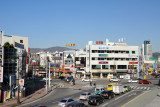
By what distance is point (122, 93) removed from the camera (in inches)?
1980

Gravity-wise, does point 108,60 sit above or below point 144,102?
above

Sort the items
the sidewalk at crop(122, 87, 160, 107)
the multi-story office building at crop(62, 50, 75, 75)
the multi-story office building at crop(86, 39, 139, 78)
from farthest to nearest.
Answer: the multi-story office building at crop(62, 50, 75, 75) < the multi-story office building at crop(86, 39, 139, 78) < the sidewalk at crop(122, 87, 160, 107)

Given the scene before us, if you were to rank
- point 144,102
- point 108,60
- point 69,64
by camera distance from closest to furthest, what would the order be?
point 144,102 → point 108,60 → point 69,64

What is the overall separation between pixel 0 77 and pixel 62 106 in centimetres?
1389

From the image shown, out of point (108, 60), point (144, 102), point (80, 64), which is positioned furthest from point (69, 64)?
point (144, 102)

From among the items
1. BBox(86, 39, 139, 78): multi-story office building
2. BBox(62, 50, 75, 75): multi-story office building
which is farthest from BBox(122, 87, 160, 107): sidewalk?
BBox(62, 50, 75, 75): multi-story office building

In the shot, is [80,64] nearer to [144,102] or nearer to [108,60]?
[108,60]

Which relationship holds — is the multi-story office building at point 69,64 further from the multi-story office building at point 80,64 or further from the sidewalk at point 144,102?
the sidewalk at point 144,102

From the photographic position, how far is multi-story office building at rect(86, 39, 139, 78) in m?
103

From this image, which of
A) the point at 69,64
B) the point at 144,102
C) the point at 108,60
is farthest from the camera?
the point at 69,64

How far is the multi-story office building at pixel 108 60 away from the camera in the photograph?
103 m

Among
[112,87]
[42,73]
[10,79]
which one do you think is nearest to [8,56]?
[10,79]

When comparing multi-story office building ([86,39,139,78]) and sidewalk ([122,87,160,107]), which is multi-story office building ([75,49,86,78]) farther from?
sidewalk ([122,87,160,107])

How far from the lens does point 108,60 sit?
10331 centimetres
